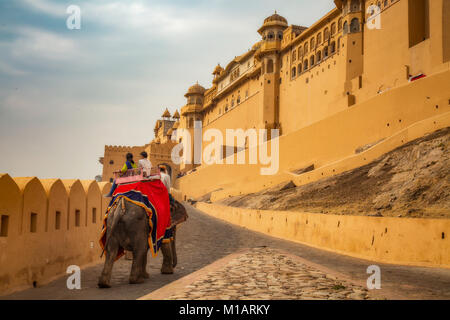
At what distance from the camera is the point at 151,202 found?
7578 mm

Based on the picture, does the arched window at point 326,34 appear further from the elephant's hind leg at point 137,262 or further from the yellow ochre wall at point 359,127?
the elephant's hind leg at point 137,262

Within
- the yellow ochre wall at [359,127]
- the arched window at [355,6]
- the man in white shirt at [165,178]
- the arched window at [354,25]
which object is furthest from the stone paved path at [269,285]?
the arched window at [355,6]

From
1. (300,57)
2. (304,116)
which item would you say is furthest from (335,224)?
(300,57)

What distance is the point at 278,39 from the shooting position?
40.6 meters

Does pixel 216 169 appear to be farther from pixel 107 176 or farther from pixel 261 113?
pixel 107 176

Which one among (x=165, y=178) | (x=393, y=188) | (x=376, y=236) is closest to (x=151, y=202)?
(x=165, y=178)

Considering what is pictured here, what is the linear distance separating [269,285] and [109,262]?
2.56m

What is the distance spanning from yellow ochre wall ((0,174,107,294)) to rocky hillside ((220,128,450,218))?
8.70m

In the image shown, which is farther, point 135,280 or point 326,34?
point 326,34

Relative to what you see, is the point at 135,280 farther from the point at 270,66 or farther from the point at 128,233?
the point at 270,66

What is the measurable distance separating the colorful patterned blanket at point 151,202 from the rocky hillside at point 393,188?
742 centimetres

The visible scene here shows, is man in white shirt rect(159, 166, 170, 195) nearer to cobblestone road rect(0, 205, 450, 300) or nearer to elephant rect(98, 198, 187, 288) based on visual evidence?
elephant rect(98, 198, 187, 288)

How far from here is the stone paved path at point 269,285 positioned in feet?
18.6
